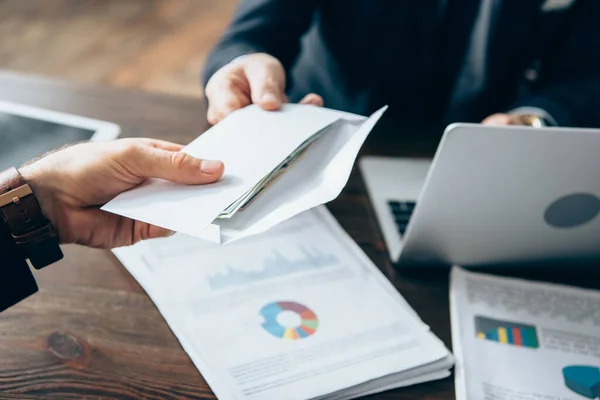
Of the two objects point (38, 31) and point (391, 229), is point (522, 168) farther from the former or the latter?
point (38, 31)

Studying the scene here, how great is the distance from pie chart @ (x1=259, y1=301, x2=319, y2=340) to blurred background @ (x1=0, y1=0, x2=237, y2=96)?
190cm

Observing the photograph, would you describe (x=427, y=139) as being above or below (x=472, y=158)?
below

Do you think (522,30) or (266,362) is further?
(522,30)

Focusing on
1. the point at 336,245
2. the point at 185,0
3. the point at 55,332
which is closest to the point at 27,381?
the point at 55,332

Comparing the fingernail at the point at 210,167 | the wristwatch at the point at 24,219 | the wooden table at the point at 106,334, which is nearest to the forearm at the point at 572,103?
the wooden table at the point at 106,334

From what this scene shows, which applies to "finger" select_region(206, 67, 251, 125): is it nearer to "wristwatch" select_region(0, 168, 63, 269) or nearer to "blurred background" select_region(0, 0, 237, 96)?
"wristwatch" select_region(0, 168, 63, 269)

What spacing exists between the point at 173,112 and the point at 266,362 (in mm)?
579

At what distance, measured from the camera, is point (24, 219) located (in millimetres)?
636

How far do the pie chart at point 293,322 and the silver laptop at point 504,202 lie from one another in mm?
166

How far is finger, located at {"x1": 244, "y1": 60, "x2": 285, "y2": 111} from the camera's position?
755 mm

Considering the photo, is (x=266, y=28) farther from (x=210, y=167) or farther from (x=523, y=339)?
(x=523, y=339)

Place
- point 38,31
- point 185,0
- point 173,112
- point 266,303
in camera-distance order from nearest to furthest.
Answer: point 266,303
point 173,112
point 38,31
point 185,0

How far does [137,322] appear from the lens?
0.67 m

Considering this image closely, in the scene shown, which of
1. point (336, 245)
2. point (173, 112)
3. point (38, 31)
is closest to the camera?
point (336, 245)
